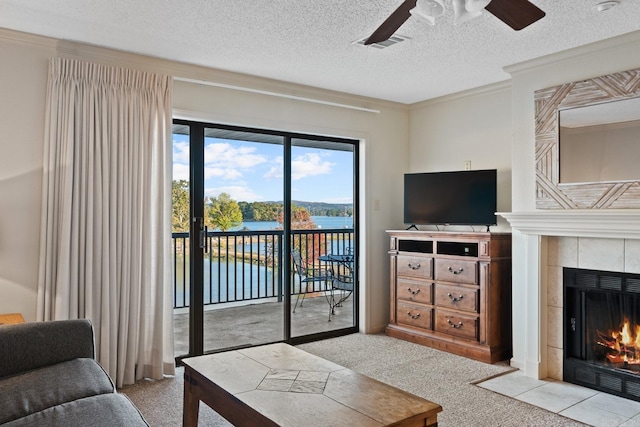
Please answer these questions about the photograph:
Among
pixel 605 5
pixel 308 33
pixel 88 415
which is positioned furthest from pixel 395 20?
pixel 88 415

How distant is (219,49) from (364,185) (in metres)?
2.11

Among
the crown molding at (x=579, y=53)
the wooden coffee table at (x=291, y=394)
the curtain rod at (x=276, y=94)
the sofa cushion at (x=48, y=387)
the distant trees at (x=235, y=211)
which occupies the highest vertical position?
the crown molding at (x=579, y=53)

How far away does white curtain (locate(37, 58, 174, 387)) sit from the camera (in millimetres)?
3264

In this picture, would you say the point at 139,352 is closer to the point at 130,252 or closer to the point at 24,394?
the point at 130,252

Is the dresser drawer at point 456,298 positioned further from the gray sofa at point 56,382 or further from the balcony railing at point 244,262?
the gray sofa at point 56,382

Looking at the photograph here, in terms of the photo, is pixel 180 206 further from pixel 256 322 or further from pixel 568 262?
pixel 568 262

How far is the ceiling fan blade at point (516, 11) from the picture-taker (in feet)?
6.46

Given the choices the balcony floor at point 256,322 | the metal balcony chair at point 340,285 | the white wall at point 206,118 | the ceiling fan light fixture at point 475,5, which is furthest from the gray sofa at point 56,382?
the metal balcony chair at point 340,285

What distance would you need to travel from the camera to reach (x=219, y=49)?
11.5ft

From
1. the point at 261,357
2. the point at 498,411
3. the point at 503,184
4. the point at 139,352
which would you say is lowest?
the point at 498,411

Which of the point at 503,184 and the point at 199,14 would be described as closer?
the point at 199,14

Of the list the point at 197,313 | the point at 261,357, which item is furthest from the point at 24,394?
the point at 197,313

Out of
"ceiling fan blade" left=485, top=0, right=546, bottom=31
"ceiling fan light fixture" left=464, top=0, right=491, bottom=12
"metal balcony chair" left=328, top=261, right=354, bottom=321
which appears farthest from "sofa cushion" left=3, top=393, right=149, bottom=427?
"metal balcony chair" left=328, top=261, right=354, bottom=321

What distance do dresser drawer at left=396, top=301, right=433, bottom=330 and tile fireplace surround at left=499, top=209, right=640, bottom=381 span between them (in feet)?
2.72
